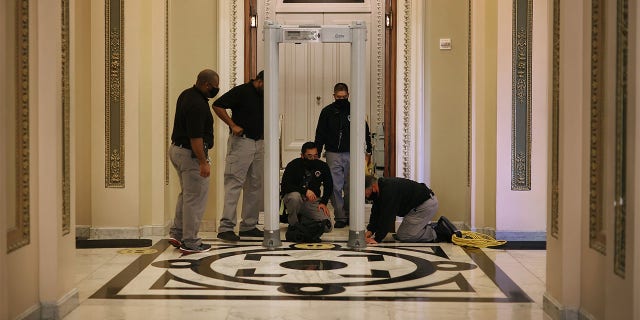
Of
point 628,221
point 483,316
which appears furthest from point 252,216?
point 628,221

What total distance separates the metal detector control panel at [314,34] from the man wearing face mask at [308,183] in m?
1.23

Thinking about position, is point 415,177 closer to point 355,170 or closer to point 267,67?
point 355,170

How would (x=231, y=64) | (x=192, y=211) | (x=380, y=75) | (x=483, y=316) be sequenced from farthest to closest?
(x=380, y=75) < (x=231, y=64) < (x=192, y=211) < (x=483, y=316)

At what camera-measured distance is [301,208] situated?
784cm

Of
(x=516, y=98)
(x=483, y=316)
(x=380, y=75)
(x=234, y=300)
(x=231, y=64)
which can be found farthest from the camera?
(x=380, y=75)

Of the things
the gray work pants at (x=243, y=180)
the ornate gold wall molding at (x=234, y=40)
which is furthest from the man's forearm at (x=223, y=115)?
the ornate gold wall molding at (x=234, y=40)

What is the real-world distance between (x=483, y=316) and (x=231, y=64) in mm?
4534

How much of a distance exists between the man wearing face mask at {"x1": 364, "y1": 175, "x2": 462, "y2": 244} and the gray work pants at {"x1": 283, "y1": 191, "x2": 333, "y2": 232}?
1.77ft

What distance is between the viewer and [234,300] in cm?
498

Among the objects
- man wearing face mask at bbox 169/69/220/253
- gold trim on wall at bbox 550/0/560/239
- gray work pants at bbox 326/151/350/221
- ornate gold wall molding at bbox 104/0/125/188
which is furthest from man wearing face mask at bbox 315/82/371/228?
gold trim on wall at bbox 550/0/560/239

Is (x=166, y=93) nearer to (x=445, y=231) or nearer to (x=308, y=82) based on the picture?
(x=308, y=82)

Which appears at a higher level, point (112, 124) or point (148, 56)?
point (148, 56)

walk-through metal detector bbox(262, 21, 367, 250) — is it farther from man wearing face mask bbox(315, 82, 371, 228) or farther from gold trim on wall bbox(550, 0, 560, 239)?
gold trim on wall bbox(550, 0, 560, 239)

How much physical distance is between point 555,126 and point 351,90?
8.27 feet
